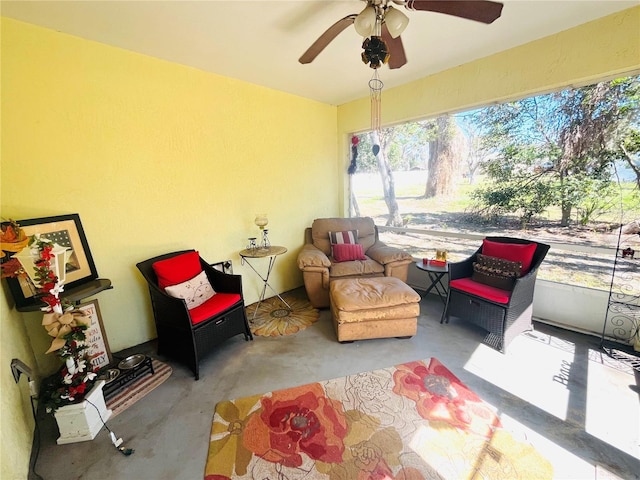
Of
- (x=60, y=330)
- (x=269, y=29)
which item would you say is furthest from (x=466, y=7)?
(x=60, y=330)

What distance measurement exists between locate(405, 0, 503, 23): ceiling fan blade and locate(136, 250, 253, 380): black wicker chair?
2347 mm

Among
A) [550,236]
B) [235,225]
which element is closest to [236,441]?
[235,225]

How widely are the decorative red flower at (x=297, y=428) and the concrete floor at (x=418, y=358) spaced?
0.18 m

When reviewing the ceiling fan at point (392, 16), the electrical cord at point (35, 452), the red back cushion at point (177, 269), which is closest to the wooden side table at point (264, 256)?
the red back cushion at point (177, 269)

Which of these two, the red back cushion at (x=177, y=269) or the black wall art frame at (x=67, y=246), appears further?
the red back cushion at (x=177, y=269)

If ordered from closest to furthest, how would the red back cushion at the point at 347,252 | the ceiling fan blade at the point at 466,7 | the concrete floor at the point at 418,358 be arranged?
the ceiling fan blade at the point at 466,7 < the concrete floor at the point at 418,358 < the red back cushion at the point at 347,252

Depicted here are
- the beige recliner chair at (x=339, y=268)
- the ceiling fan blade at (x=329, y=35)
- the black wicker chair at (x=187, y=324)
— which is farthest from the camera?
the beige recliner chair at (x=339, y=268)

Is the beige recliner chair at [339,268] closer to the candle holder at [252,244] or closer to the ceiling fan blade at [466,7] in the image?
the candle holder at [252,244]

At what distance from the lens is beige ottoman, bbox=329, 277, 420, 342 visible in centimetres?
239

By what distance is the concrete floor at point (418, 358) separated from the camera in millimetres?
1455

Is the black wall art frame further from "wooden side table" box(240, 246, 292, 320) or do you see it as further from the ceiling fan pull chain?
the ceiling fan pull chain

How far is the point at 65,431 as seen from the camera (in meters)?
1.61

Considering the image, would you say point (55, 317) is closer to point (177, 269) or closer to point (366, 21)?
Answer: point (177, 269)

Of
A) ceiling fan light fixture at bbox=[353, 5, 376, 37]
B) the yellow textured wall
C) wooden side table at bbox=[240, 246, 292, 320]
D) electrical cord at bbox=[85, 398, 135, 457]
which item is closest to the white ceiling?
the yellow textured wall
